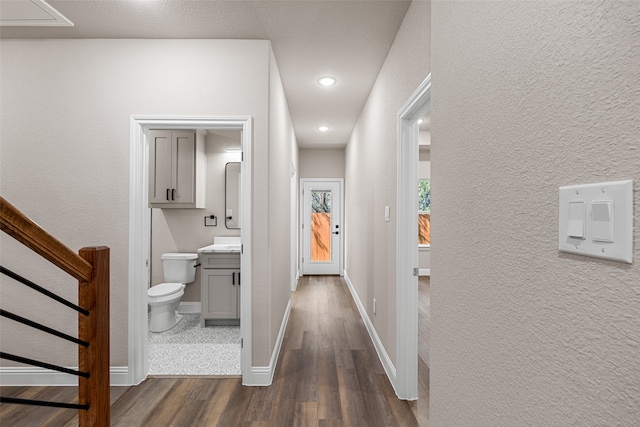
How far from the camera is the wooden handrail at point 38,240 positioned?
853mm

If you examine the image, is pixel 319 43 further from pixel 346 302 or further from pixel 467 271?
pixel 346 302

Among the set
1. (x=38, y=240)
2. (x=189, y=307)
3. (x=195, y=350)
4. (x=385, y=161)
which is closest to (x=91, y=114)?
(x=38, y=240)

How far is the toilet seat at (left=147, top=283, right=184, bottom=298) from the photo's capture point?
11.0ft

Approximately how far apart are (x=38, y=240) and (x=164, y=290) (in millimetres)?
2775

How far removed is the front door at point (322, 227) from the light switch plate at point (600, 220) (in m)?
5.86

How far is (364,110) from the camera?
3.98 meters

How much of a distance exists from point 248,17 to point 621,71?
2192 millimetres

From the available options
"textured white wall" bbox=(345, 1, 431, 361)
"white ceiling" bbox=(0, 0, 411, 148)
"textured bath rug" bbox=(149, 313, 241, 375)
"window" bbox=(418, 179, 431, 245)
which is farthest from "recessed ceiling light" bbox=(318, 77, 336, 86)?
"window" bbox=(418, 179, 431, 245)

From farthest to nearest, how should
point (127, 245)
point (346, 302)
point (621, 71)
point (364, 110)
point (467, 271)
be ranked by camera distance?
point (346, 302) < point (364, 110) < point (127, 245) < point (467, 271) < point (621, 71)

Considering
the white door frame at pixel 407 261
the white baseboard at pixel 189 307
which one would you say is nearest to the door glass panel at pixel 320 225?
the white baseboard at pixel 189 307

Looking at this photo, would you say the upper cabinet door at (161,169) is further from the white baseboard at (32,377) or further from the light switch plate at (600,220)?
the light switch plate at (600,220)

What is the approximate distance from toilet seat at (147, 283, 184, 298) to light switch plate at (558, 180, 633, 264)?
3.54m

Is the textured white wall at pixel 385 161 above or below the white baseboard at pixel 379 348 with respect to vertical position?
above

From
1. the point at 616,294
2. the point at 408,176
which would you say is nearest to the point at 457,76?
the point at 616,294
